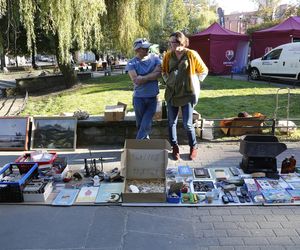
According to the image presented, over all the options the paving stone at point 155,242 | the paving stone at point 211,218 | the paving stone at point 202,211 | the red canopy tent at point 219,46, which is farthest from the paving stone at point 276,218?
the red canopy tent at point 219,46

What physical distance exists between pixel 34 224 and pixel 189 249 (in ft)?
5.42

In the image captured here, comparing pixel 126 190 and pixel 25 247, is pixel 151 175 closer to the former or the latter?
pixel 126 190

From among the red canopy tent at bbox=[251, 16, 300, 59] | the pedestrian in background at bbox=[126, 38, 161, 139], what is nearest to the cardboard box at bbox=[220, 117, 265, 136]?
the pedestrian in background at bbox=[126, 38, 161, 139]

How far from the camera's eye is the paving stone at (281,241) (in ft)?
10.6

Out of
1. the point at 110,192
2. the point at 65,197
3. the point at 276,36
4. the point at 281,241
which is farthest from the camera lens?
the point at 276,36

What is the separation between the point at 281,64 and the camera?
49.9 feet

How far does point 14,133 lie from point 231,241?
437 centimetres

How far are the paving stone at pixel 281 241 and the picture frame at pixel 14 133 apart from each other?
439 cm

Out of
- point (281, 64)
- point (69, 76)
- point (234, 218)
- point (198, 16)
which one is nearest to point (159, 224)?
point (234, 218)

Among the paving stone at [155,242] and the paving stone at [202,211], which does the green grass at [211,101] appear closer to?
the paving stone at [202,211]

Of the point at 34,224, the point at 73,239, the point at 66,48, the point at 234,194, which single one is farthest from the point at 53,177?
the point at 66,48

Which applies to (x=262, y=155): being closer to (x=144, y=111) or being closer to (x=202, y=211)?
(x=202, y=211)

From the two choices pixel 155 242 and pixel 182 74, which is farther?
pixel 182 74

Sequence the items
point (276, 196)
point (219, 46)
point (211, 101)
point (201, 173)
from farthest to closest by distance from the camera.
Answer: point (219, 46) < point (211, 101) < point (201, 173) < point (276, 196)
